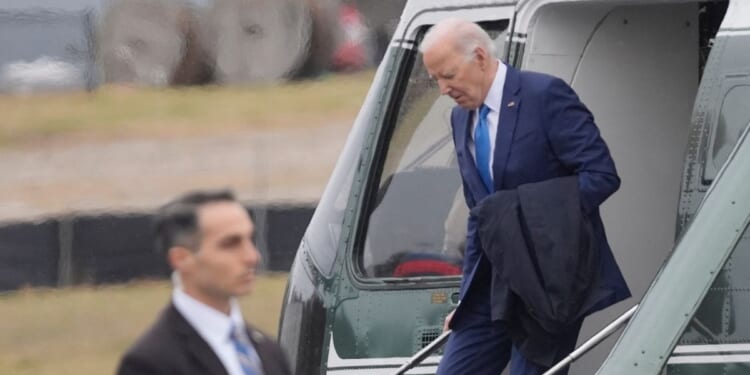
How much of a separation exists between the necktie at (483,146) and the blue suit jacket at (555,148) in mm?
60

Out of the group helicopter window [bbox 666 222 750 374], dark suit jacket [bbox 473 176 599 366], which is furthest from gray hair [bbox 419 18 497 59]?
helicopter window [bbox 666 222 750 374]

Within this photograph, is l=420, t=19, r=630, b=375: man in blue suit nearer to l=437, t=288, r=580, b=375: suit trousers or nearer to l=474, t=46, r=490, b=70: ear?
l=474, t=46, r=490, b=70: ear

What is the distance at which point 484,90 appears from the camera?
5867mm

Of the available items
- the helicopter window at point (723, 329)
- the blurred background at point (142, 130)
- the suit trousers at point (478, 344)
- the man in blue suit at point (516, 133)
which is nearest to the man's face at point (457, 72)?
the man in blue suit at point (516, 133)

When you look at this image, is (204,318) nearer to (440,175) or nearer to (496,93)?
(496,93)

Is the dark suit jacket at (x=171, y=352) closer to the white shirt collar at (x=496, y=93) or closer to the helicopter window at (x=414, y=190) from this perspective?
the white shirt collar at (x=496, y=93)

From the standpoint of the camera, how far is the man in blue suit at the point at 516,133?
19.0 ft

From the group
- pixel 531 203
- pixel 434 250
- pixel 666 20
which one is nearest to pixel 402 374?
pixel 434 250

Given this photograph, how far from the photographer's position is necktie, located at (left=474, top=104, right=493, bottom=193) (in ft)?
19.5

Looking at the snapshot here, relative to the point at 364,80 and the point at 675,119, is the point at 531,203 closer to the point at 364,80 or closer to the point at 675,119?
the point at 675,119

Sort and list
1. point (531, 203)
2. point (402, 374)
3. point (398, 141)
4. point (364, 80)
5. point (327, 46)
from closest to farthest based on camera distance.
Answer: point (531, 203) < point (402, 374) < point (398, 141) < point (327, 46) < point (364, 80)

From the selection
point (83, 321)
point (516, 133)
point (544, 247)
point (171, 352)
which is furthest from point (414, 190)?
point (83, 321)

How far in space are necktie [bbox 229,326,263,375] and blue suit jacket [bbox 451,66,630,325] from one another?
6.43 feet

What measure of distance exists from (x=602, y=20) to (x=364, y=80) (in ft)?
36.1
